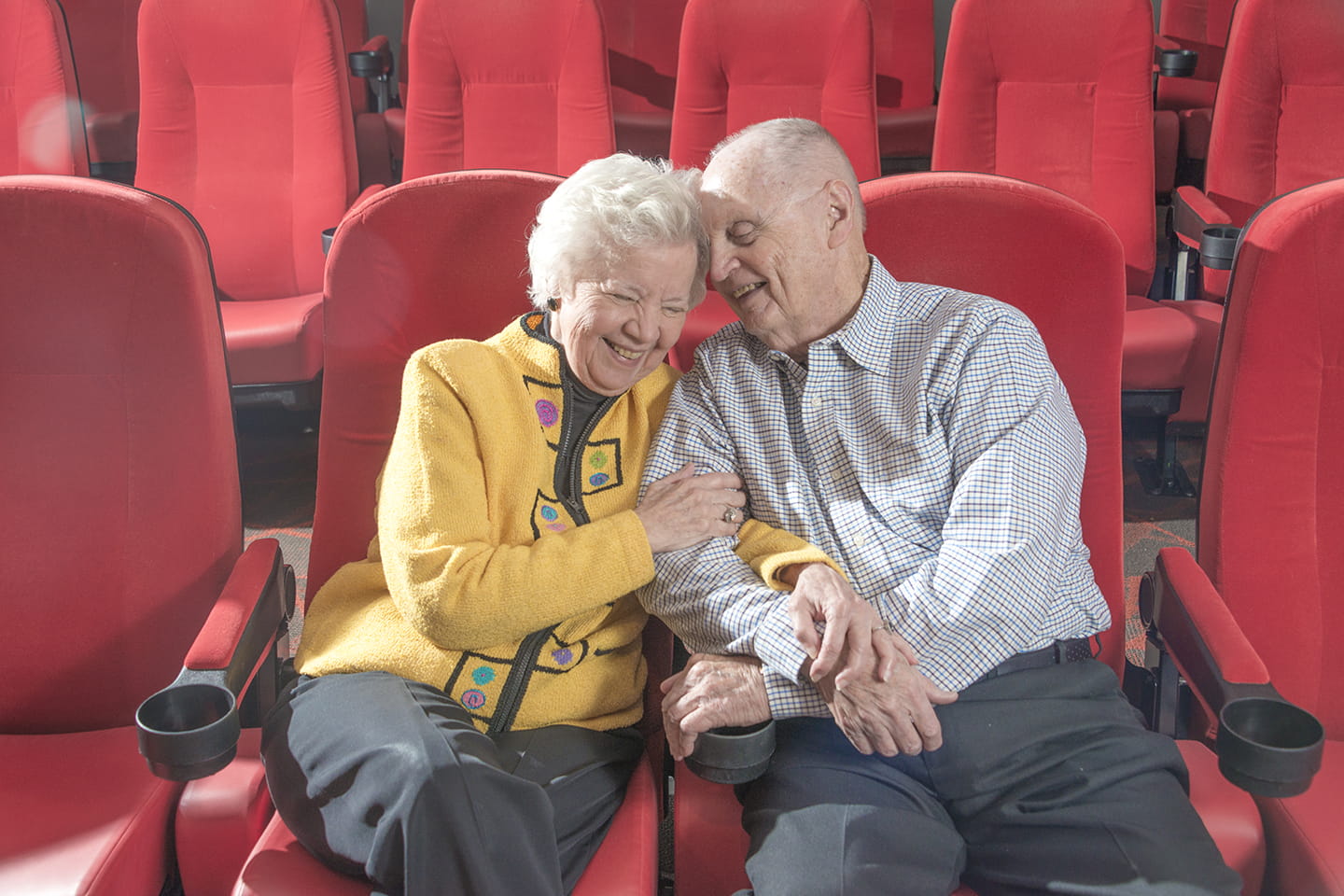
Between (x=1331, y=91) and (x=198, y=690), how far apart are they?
8.69 feet

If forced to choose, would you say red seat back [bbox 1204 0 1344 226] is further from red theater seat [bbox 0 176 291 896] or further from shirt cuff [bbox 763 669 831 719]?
red theater seat [bbox 0 176 291 896]

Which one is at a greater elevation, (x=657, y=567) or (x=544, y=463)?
(x=544, y=463)

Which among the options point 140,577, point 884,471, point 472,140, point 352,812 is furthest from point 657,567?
point 472,140

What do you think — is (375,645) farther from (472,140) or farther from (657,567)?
(472,140)

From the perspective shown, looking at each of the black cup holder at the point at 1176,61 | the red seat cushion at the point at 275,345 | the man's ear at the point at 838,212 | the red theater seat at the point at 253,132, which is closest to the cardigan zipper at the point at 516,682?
the man's ear at the point at 838,212

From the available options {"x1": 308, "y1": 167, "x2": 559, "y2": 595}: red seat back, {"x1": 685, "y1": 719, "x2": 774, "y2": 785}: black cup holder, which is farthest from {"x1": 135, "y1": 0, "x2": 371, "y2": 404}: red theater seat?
{"x1": 685, "y1": 719, "x2": 774, "y2": 785}: black cup holder

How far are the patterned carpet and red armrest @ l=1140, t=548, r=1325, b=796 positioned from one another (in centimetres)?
90

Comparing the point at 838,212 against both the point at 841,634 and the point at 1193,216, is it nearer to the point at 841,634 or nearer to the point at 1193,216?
the point at 841,634

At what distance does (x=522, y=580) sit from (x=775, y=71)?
1864 millimetres

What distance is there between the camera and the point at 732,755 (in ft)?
3.80

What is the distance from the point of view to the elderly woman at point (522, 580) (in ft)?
3.73

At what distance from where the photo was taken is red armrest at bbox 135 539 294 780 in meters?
1.13

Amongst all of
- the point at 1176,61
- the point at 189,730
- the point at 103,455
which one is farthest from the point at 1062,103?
the point at 189,730

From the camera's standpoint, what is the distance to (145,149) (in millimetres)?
2881
